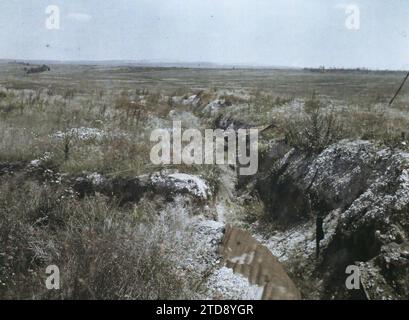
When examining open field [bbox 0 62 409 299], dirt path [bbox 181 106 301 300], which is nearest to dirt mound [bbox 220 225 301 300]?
dirt path [bbox 181 106 301 300]

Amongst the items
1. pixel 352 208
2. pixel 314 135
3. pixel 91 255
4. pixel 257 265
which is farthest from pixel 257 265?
pixel 314 135

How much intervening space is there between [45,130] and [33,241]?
20.2 ft

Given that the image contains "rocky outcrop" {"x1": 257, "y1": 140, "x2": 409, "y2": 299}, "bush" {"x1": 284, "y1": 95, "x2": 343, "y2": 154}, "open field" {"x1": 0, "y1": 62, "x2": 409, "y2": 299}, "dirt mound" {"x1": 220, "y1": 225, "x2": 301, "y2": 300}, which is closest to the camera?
"open field" {"x1": 0, "y1": 62, "x2": 409, "y2": 299}

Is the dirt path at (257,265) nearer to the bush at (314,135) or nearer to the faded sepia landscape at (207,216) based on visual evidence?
the faded sepia landscape at (207,216)

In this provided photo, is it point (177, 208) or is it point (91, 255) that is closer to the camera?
point (91, 255)

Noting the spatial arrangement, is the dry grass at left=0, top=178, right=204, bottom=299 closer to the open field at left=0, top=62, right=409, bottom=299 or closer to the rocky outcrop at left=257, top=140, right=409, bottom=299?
the open field at left=0, top=62, right=409, bottom=299

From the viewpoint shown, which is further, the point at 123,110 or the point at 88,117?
the point at 123,110

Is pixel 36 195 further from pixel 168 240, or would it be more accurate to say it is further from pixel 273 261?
pixel 273 261

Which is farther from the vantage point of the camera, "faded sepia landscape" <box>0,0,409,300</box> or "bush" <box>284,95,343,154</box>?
"bush" <box>284,95,343,154</box>

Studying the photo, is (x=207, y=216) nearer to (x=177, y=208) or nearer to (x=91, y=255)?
(x=177, y=208)
